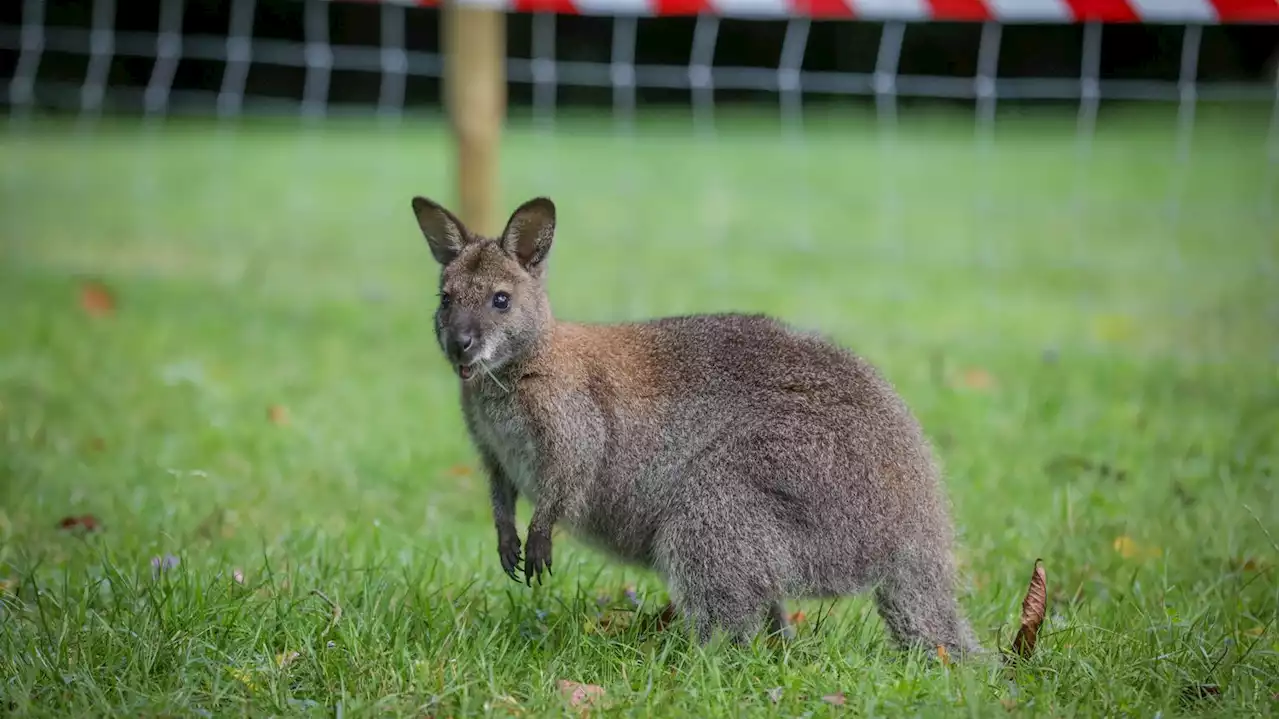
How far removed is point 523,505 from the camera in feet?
16.0

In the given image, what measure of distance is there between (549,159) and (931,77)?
3707 mm

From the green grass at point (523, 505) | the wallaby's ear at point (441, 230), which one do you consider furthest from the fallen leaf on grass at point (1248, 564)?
the wallaby's ear at point (441, 230)

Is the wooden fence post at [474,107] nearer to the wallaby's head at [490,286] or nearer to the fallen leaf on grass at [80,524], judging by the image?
the fallen leaf on grass at [80,524]

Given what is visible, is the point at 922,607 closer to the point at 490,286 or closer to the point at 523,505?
the point at 490,286

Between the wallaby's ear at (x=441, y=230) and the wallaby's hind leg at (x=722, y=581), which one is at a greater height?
the wallaby's ear at (x=441, y=230)

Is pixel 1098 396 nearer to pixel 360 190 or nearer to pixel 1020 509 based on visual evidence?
pixel 1020 509

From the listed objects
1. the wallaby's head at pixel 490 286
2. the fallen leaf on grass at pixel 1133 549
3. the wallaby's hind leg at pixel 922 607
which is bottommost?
the fallen leaf on grass at pixel 1133 549

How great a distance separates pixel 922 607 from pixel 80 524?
102 inches

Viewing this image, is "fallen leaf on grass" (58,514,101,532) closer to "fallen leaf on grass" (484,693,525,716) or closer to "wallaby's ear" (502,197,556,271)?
"wallaby's ear" (502,197,556,271)

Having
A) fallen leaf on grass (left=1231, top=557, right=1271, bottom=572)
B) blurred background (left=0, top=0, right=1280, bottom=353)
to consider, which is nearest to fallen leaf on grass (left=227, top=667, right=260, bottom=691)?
fallen leaf on grass (left=1231, top=557, right=1271, bottom=572)

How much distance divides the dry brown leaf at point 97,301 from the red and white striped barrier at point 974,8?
254 cm

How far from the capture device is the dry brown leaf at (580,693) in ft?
9.96

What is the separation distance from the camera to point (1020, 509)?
454 cm

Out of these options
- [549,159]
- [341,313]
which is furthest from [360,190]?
[341,313]
